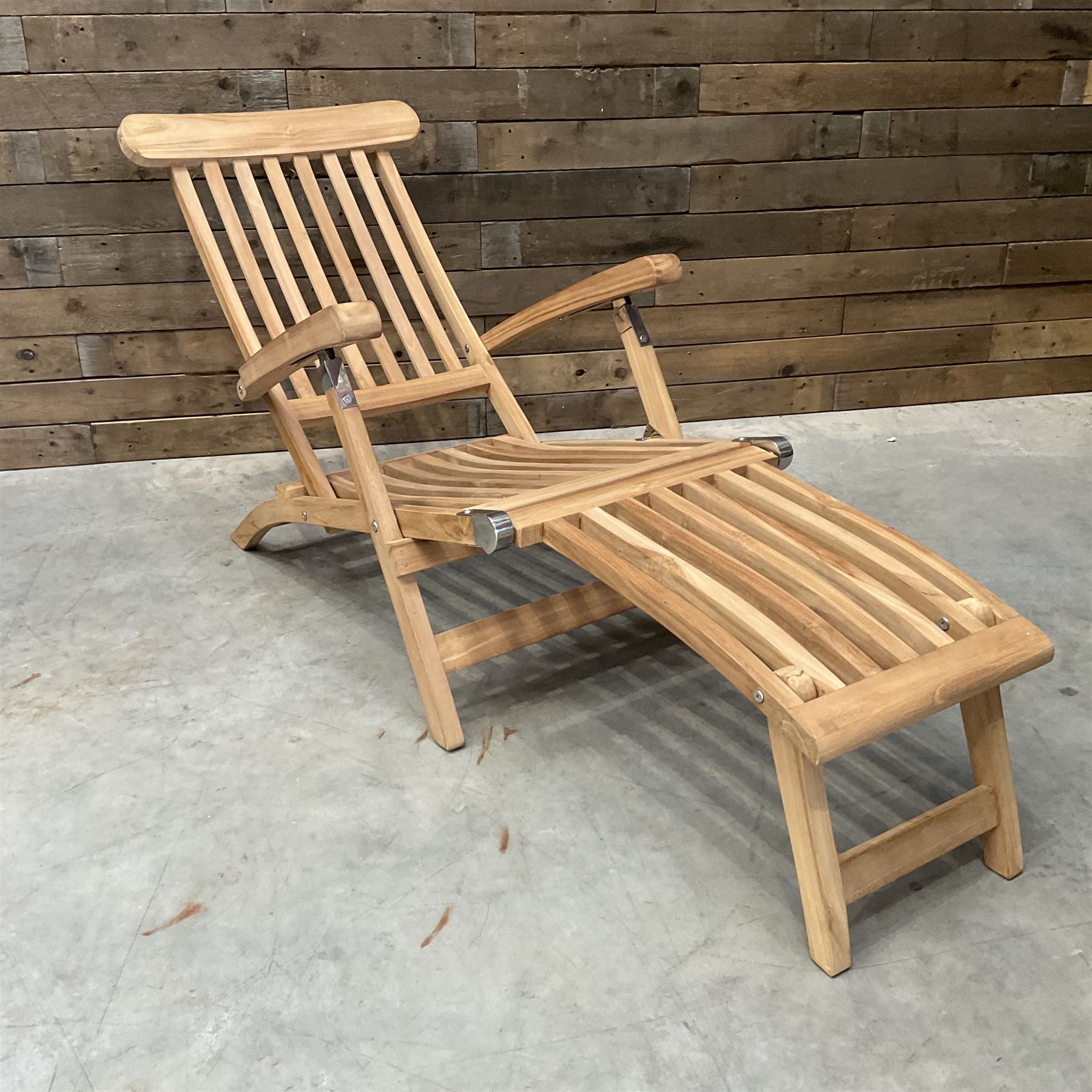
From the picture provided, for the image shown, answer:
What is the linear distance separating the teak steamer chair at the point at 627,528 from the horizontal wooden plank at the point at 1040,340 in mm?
1838

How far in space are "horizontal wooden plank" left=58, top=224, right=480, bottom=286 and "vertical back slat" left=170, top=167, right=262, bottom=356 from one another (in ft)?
2.24

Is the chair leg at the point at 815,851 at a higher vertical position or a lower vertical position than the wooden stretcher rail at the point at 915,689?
lower

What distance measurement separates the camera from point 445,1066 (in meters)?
1.37

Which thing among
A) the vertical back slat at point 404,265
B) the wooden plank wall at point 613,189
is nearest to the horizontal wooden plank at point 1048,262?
the wooden plank wall at point 613,189

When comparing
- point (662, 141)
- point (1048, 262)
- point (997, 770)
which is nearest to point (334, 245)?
Answer: point (662, 141)

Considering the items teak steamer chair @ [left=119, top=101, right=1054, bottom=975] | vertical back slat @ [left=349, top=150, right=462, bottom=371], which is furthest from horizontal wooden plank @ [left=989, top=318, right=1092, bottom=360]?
vertical back slat @ [left=349, top=150, right=462, bottom=371]

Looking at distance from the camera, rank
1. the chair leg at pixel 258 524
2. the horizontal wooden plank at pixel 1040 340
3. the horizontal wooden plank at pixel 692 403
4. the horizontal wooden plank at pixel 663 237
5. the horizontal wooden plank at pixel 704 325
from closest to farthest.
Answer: the chair leg at pixel 258 524, the horizontal wooden plank at pixel 663 237, the horizontal wooden plank at pixel 704 325, the horizontal wooden plank at pixel 692 403, the horizontal wooden plank at pixel 1040 340

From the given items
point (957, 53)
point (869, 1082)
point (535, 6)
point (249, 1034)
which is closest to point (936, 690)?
point (869, 1082)

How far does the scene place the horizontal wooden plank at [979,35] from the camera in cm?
322

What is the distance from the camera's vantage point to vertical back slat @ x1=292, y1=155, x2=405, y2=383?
2566mm

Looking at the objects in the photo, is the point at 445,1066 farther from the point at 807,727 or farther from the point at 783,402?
the point at 783,402

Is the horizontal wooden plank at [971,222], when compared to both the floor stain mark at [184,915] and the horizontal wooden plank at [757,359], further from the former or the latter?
the floor stain mark at [184,915]

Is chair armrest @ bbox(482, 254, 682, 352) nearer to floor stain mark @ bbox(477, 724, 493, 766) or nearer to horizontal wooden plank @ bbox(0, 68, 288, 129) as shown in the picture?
floor stain mark @ bbox(477, 724, 493, 766)

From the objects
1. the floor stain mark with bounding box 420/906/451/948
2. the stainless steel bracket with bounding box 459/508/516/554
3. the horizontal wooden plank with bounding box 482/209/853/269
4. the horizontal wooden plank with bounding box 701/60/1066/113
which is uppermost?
the horizontal wooden plank with bounding box 701/60/1066/113
